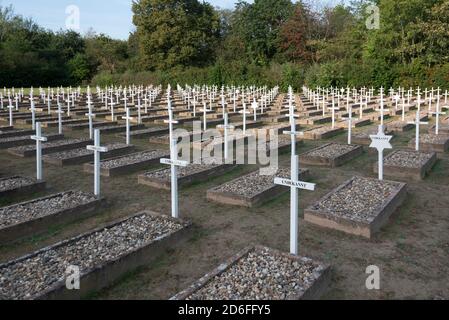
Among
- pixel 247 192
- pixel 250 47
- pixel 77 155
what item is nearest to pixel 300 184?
pixel 247 192

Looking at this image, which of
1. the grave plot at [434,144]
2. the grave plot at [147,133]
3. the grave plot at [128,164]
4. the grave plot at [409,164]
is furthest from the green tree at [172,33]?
the grave plot at [409,164]

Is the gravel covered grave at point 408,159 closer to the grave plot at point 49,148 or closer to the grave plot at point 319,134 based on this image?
the grave plot at point 319,134

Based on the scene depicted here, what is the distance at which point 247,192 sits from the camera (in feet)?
22.8

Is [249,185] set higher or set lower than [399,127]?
lower

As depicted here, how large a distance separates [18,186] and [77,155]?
112 inches

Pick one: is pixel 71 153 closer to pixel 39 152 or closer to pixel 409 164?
pixel 39 152


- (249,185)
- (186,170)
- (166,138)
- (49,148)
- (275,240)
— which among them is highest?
(166,138)

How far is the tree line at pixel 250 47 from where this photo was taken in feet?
111

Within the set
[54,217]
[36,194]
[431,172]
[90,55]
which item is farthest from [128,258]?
[90,55]

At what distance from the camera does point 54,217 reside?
18.8 feet

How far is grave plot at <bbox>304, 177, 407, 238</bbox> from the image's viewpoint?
214 inches

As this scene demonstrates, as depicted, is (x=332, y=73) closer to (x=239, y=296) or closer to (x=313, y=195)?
(x=313, y=195)

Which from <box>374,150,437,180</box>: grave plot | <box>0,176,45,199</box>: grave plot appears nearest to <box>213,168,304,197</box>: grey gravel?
<box>374,150,437,180</box>: grave plot
